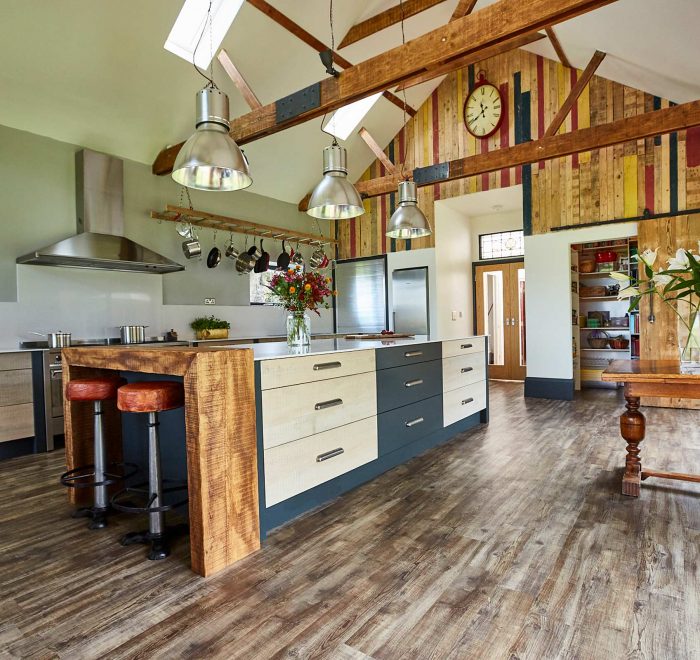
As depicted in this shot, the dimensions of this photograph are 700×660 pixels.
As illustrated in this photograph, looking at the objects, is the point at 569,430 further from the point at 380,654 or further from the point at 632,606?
the point at 380,654

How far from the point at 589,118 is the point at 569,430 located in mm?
4058

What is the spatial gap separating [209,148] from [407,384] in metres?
1.97

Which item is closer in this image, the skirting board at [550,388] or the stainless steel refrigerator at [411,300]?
the skirting board at [550,388]

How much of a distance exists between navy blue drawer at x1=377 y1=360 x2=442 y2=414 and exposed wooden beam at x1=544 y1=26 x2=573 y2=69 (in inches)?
163

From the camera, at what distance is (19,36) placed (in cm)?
383

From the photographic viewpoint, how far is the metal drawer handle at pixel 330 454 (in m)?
2.50

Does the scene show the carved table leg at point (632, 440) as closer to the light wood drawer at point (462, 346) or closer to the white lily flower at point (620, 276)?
the white lily flower at point (620, 276)

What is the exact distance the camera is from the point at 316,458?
97.6 inches

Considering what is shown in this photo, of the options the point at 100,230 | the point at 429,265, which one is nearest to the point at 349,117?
the point at 429,265

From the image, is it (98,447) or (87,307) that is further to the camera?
(87,307)

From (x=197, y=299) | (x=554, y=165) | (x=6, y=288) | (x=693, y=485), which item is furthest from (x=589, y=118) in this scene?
(x=6, y=288)

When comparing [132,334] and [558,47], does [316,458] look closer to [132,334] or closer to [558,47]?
[132,334]

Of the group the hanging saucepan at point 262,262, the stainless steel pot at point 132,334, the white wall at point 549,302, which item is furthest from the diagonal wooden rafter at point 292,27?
the stainless steel pot at point 132,334

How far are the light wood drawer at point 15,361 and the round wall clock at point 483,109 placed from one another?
20.5 ft
